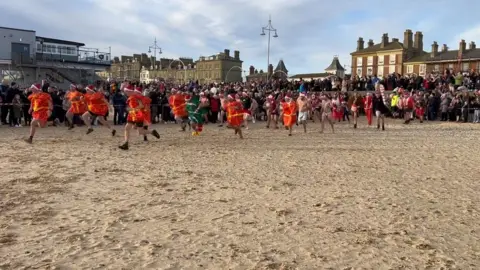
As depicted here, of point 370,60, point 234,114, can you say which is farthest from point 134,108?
point 370,60

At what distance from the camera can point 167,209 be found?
6594mm

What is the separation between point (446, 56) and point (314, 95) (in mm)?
50646

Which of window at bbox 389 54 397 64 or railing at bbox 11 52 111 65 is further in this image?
window at bbox 389 54 397 64

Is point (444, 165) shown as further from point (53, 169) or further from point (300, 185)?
point (53, 169)

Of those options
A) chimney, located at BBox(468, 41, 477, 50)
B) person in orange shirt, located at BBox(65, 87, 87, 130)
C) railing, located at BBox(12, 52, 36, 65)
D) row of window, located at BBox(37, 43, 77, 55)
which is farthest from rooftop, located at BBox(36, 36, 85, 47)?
chimney, located at BBox(468, 41, 477, 50)

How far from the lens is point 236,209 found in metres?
6.66

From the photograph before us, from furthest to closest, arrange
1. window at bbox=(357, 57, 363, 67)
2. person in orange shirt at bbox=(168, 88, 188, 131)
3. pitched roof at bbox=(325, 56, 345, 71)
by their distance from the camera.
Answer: pitched roof at bbox=(325, 56, 345, 71)
window at bbox=(357, 57, 363, 67)
person in orange shirt at bbox=(168, 88, 188, 131)

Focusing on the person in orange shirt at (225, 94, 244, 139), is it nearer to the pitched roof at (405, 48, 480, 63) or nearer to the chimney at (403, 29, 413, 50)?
the pitched roof at (405, 48, 480, 63)

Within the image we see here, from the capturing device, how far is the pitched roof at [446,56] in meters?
63.9

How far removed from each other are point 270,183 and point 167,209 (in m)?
2.50

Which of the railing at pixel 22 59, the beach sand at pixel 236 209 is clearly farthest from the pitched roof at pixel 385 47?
the beach sand at pixel 236 209

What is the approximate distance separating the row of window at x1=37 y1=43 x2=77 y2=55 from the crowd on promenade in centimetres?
2602

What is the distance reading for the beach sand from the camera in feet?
15.9

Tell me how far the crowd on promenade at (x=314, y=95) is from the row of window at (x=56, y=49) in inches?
1024
